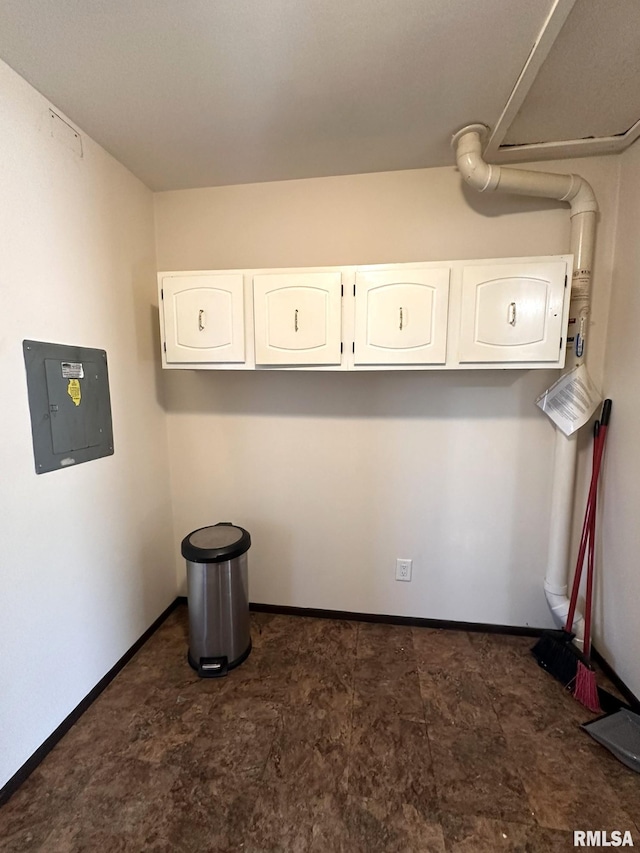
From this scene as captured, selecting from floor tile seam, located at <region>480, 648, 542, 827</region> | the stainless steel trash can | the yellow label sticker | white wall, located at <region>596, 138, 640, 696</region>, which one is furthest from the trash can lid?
white wall, located at <region>596, 138, 640, 696</region>

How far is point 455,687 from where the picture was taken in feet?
5.68

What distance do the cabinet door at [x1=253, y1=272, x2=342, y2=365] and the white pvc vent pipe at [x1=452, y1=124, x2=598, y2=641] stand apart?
796 mm

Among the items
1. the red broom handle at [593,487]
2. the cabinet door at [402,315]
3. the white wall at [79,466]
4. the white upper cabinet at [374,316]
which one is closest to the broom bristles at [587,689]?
the red broom handle at [593,487]

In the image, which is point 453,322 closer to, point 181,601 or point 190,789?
point 190,789

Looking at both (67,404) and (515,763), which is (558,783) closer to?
(515,763)

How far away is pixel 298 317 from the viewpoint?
5.58 feet

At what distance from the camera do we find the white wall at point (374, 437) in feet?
6.20

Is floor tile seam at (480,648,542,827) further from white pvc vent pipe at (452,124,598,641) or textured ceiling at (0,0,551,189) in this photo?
textured ceiling at (0,0,551,189)

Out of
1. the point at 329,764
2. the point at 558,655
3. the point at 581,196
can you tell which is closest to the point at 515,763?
the point at 558,655

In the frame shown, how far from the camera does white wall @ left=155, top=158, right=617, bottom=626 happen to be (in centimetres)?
189

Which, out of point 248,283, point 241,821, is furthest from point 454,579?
point 248,283

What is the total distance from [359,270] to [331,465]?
1.07 m

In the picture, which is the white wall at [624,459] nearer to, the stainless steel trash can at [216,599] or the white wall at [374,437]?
the white wall at [374,437]

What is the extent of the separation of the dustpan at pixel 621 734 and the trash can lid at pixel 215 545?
167cm
